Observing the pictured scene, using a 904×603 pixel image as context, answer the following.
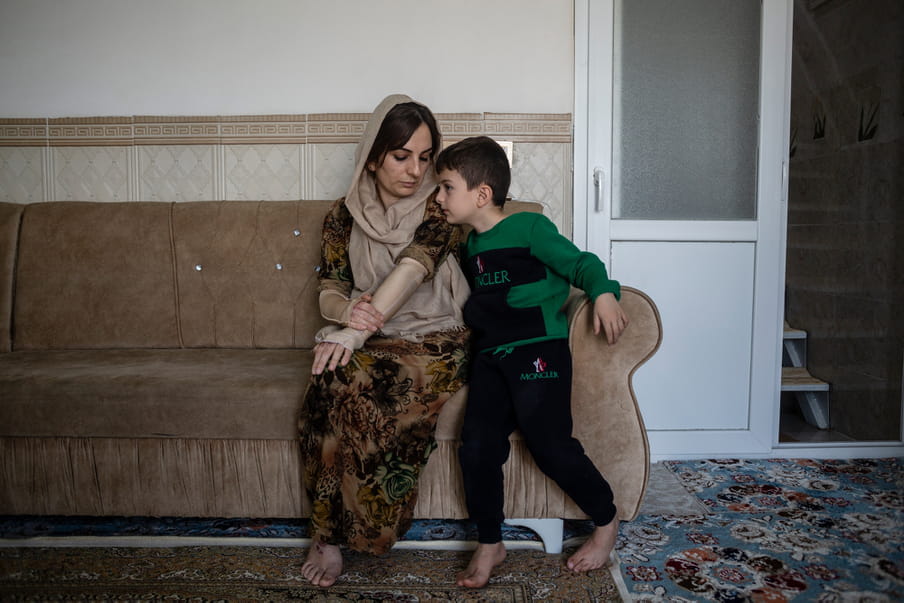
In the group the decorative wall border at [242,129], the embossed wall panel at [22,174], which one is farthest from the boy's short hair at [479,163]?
the embossed wall panel at [22,174]

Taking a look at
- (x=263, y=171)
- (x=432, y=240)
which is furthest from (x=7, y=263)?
(x=432, y=240)

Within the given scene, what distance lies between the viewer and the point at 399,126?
68.7 inches

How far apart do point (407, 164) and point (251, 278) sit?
79 cm

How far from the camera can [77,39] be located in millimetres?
2586

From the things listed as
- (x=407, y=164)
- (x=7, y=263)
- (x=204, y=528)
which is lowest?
(x=204, y=528)

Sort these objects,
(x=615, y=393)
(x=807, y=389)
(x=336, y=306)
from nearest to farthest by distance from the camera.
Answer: (x=615, y=393) → (x=336, y=306) → (x=807, y=389)

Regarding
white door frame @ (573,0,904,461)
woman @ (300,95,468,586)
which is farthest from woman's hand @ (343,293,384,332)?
white door frame @ (573,0,904,461)

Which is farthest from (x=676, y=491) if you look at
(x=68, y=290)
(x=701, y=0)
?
(x=68, y=290)

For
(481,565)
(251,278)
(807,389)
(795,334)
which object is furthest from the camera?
(795,334)

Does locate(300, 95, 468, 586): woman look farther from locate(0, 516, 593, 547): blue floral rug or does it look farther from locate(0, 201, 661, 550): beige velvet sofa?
locate(0, 516, 593, 547): blue floral rug

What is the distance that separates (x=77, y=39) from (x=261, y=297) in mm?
1459

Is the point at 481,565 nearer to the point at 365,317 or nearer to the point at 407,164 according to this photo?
the point at 365,317

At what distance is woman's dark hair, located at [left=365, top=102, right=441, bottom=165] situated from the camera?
175 cm

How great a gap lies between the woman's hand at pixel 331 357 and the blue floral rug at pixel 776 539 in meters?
0.89
